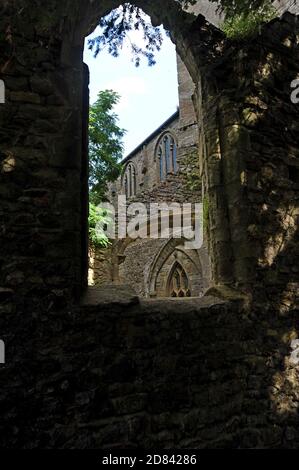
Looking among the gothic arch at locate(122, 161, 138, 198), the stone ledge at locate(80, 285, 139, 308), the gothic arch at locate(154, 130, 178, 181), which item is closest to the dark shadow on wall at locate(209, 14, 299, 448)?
the stone ledge at locate(80, 285, 139, 308)

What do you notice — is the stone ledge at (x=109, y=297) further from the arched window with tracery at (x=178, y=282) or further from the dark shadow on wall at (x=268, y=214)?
the arched window with tracery at (x=178, y=282)

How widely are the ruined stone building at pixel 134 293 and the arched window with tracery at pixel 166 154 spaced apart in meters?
15.1

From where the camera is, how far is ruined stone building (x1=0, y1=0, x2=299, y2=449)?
255 cm

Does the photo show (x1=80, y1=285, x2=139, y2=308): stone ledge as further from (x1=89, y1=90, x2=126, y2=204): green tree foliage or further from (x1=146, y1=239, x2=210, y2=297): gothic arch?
(x1=146, y1=239, x2=210, y2=297): gothic arch

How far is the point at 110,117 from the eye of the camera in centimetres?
1023

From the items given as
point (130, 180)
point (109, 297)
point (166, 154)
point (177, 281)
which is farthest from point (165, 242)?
point (109, 297)

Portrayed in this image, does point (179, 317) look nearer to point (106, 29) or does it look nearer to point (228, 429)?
point (228, 429)

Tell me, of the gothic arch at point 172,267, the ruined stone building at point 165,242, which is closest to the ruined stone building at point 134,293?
the ruined stone building at point 165,242

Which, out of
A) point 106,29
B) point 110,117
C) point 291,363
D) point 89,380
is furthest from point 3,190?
point 110,117

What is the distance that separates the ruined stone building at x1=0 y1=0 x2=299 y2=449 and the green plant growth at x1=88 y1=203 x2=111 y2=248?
5768mm

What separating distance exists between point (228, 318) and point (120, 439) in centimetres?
132

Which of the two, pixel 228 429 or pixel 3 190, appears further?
pixel 228 429

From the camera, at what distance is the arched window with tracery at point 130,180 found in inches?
872

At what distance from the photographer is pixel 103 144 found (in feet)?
33.1
